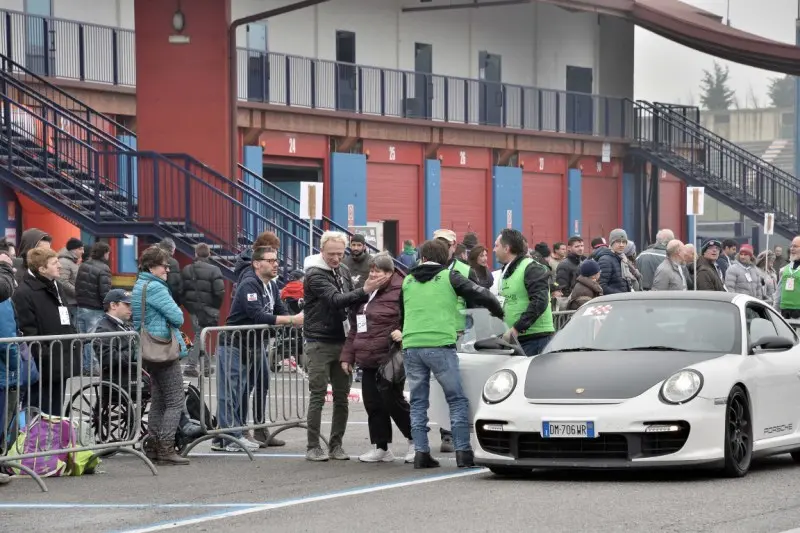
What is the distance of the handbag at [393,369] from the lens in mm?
13602

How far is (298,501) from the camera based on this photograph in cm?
1138

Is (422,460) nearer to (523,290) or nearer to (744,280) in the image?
(523,290)

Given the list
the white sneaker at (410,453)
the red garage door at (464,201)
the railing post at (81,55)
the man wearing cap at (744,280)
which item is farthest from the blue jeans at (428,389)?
the red garage door at (464,201)

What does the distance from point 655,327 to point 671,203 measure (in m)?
40.2

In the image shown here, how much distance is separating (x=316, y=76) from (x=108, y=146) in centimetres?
1217

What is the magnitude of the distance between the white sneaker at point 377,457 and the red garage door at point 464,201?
29.5 metres

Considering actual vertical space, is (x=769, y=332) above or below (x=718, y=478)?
above

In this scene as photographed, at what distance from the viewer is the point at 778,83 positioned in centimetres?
17125

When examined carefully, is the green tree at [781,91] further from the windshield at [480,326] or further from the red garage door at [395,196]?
the windshield at [480,326]

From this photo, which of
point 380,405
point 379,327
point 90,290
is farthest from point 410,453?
point 90,290

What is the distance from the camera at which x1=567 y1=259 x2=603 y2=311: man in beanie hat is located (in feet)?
65.2

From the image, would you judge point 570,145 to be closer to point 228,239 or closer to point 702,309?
point 228,239

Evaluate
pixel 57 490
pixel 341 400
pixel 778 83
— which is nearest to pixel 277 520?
pixel 57 490

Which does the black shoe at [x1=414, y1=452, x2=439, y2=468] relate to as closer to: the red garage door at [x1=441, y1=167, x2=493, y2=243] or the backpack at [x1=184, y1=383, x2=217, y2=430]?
the backpack at [x1=184, y1=383, x2=217, y2=430]
